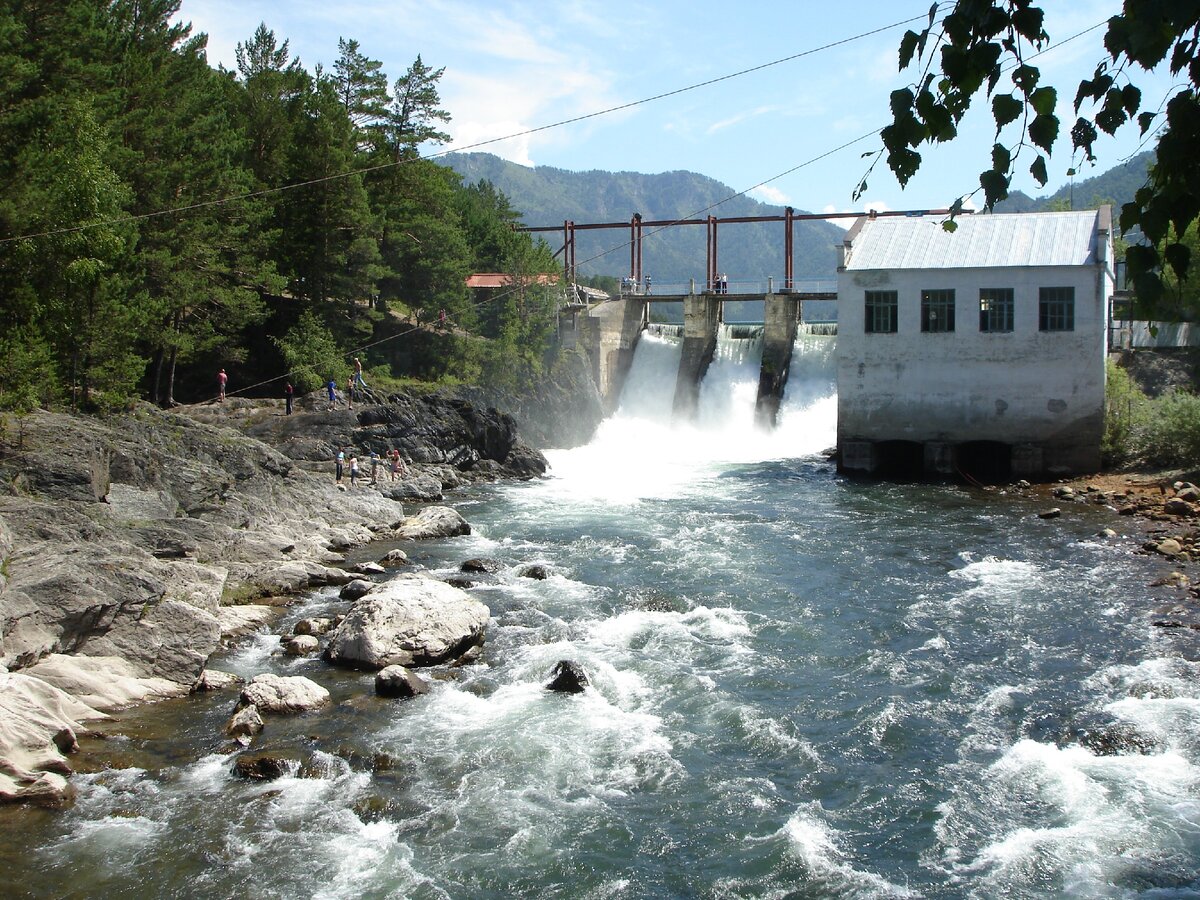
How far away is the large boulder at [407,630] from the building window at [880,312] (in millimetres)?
23081

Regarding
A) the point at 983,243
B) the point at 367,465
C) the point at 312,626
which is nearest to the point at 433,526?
the point at 367,465

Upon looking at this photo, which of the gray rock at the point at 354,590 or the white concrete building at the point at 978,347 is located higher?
the white concrete building at the point at 978,347

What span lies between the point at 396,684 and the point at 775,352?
39.3 meters

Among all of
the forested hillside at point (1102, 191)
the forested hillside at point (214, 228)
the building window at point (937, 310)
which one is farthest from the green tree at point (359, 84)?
the forested hillside at point (1102, 191)

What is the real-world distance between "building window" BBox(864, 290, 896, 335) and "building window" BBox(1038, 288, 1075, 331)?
493 cm

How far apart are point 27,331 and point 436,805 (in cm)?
1981

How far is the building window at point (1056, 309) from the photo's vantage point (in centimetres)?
3478

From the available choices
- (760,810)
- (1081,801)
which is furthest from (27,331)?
(1081,801)

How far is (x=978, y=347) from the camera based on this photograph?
35719 mm

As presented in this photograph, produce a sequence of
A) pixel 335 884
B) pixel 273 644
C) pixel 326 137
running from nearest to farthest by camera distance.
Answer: pixel 335 884 → pixel 273 644 → pixel 326 137

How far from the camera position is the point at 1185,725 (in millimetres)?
13977

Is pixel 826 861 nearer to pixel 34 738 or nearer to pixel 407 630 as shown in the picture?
pixel 407 630

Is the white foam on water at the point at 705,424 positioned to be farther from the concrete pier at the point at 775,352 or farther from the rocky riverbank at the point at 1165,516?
the rocky riverbank at the point at 1165,516

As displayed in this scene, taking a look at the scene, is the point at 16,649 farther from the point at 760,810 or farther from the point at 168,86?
the point at 168,86
